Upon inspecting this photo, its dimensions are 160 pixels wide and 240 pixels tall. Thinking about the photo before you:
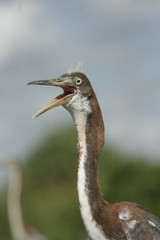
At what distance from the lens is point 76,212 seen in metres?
40.1

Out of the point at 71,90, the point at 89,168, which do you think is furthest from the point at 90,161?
the point at 71,90

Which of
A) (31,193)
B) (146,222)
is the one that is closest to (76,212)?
(31,193)

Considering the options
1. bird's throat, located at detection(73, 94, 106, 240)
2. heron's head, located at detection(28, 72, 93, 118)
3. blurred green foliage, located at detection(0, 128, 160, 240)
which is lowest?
bird's throat, located at detection(73, 94, 106, 240)

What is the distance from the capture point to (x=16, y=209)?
88.0 ft

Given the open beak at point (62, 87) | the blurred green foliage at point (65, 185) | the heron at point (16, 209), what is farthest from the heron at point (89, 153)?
the blurred green foliage at point (65, 185)

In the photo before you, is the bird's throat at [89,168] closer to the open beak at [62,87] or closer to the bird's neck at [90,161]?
the bird's neck at [90,161]

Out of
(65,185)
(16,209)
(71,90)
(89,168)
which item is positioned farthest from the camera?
(65,185)

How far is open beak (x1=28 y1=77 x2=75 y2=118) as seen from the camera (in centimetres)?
1074

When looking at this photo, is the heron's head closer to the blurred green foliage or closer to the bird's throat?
the bird's throat

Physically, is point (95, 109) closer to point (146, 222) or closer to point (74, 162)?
point (146, 222)

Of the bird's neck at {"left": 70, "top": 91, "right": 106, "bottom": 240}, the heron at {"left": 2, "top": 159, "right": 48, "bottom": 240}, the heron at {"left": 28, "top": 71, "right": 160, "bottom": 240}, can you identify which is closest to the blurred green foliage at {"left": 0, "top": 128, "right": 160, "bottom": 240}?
the heron at {"left": 2, "top": 159, "right": 48, "bottom": 240}

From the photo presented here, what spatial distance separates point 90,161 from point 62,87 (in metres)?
0.96

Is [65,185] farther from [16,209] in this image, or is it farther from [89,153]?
[89,153]

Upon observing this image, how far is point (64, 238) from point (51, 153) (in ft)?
A: 96.3
